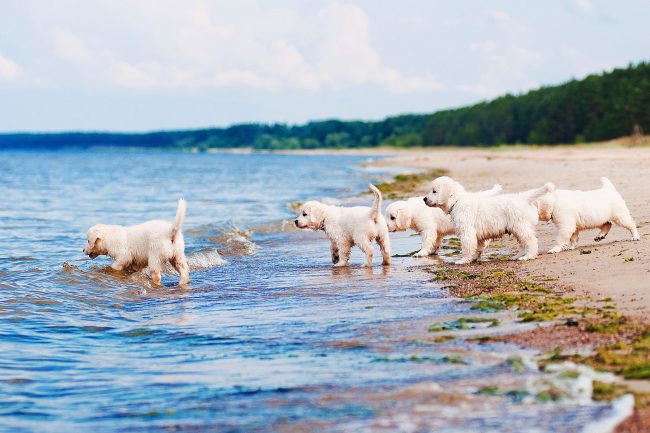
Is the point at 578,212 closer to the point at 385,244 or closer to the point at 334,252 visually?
the point at 385,244

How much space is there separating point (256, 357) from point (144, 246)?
501cm

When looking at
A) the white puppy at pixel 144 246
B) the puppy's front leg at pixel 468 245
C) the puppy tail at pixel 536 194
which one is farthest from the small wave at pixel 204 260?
the puppy tail at pixel 536 194

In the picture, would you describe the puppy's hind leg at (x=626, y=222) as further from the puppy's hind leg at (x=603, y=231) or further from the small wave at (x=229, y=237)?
the small wave at (x=229, y=237)

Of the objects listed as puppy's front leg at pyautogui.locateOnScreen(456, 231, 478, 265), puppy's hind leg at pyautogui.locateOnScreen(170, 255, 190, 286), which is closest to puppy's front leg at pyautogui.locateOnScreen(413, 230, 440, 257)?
puppy's front leg at pyautogui.locateOnScreen(456, 231, 478, 265)

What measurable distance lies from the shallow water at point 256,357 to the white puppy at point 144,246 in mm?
276

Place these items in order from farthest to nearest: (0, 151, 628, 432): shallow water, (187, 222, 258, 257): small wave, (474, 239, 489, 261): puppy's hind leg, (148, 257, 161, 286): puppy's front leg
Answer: (187, 222, 258, 257): small wave, (474, 239, 489, 261): puppy's hind leg, (148, 257, 161, 286): puppy's front leg, (0, 151, 628, 432): shallow water

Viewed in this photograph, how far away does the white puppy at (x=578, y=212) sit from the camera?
1102 cm

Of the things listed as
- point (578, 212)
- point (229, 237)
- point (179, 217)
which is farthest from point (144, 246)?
point (229, 237)

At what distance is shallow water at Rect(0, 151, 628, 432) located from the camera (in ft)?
16.1

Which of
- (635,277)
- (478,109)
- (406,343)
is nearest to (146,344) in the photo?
(406,343)

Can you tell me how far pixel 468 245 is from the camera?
11109 mm

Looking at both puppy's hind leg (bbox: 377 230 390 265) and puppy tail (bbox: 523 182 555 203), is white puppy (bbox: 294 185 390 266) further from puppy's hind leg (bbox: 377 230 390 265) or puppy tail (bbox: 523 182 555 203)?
puppy tail (bbox: 523 182 555 203)

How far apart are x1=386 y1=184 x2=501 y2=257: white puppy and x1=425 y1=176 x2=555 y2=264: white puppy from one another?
1.00 metres

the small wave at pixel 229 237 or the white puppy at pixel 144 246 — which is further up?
the white puppy at pixel 144 246
